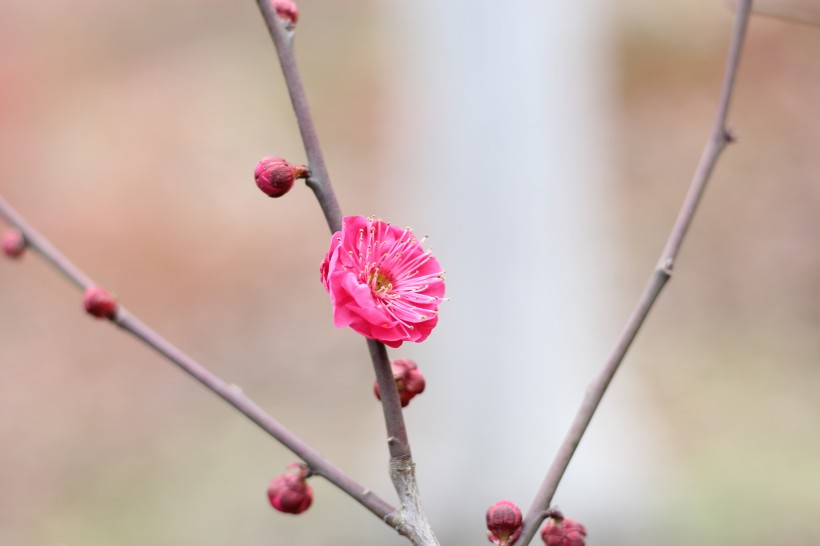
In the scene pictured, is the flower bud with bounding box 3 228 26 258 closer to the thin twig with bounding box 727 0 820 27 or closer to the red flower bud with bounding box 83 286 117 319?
the red flower bud with bounding box 83 286 117 319

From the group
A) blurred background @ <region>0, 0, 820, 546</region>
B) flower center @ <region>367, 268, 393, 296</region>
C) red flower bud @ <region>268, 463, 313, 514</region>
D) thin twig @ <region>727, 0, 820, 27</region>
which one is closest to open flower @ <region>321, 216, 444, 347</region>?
flower center @ <region>367, 268, 393, 296</region>

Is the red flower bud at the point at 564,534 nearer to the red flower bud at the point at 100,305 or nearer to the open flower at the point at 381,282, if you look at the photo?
the open flower at the point at 381,282

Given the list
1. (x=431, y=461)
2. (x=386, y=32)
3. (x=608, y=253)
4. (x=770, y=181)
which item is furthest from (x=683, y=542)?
→ (x=386, y=32)

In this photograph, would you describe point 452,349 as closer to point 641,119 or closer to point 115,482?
point 115,482

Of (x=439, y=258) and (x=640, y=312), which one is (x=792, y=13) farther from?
(x=439, y=258)

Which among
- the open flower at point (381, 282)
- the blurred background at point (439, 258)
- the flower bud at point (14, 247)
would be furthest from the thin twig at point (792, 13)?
the blurred background at point (439, 258)

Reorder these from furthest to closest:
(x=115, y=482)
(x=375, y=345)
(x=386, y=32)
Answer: (x=386, y=32) < (x=115, y=482) < (x=375, y=345)
